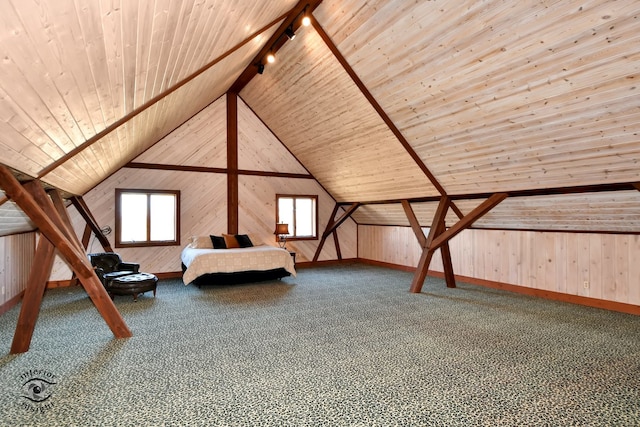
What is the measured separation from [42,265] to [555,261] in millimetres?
6767

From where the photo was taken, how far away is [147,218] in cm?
693

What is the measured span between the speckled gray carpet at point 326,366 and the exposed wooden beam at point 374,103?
2169mm

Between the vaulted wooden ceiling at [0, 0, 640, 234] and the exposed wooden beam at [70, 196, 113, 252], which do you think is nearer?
the vaulted wooden ceiling at [0, 0, 640, 234]

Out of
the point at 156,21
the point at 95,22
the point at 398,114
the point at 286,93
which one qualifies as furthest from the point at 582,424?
the point at 286,93

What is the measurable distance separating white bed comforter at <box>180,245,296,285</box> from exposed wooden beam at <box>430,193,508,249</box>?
2.85m

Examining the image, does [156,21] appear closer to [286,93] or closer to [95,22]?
[95,22]

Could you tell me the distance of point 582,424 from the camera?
6.79 ft

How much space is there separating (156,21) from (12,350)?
3243mm

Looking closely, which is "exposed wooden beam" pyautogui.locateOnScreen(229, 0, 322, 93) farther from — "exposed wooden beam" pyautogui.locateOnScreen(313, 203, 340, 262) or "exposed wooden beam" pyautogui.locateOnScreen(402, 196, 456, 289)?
"exposed wooden beam" pyautogui.locateOnScreen(313, 203, 340, 262)

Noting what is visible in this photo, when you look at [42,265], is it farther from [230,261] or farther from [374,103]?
[374,103]

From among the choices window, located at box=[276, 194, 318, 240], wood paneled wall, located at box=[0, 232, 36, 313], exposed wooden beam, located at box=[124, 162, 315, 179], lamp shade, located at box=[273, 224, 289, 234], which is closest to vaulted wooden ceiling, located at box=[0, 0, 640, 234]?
wood paneled wall, located at box=[0, 232, 36, 313]

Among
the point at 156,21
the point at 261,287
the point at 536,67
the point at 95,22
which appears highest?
the point at 536,67

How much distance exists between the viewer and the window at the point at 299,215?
27.9ft

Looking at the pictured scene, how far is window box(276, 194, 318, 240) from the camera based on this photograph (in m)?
8.50
